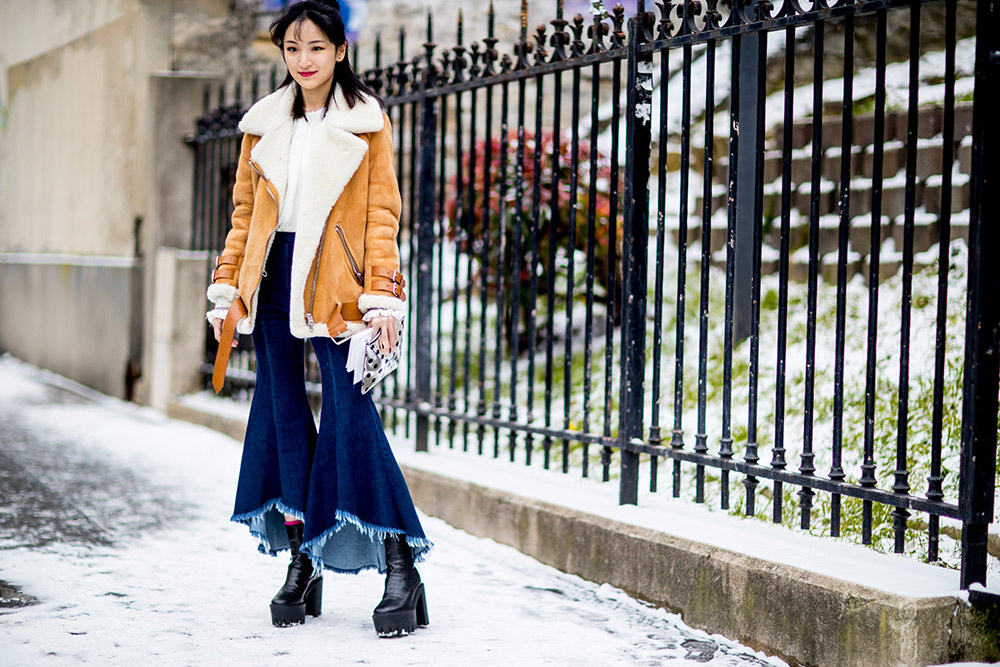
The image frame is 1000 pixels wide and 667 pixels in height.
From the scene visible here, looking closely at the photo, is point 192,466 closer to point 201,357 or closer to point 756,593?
point 201,357

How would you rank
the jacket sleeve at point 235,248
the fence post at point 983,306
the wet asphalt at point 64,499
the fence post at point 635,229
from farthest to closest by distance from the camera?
the wet asphalt at point 64,499 → the fence post at point 635,229 → the jacket sleeve at point 235,248 → the fence post at point 983,306

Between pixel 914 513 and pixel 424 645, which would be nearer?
pixel 424 645

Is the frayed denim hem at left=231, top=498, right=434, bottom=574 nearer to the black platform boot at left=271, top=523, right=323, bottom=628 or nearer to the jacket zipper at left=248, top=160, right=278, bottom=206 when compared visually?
the black platform boot at left=271, top=523, right=323, bottom=628

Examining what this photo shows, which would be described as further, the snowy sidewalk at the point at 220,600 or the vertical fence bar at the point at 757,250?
the vertical fence bar at the point at 757,250

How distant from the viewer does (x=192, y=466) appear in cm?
656

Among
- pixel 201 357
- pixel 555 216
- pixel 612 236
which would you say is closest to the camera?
pixel 612 236

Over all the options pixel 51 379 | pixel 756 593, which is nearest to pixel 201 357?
pixel 51 379

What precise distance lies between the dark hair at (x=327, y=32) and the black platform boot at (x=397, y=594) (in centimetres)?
133

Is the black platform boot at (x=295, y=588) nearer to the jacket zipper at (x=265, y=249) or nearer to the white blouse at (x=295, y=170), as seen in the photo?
the jacket zipper at (x=265, y=249)

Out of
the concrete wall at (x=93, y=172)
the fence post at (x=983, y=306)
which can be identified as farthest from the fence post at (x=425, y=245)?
the concrete wall at (x=93, y=172)

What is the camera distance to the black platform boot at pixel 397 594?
3.47 metres

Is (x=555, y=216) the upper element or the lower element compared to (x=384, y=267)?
upper

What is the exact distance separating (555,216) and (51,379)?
25.0 ft

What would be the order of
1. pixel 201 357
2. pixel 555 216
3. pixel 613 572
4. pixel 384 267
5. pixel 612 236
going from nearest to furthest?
1. pixel 384 267
2. pixel 613 572
3. pixel 612 236
4. pixel 555 216
5. pixel 201 357
